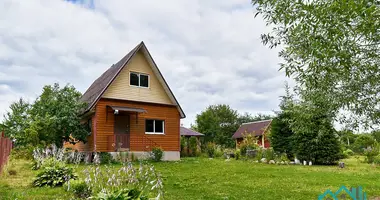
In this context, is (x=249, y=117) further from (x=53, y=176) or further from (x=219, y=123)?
(x=53, y=176)

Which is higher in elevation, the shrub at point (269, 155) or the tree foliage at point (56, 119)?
the tree foliage at point (56, 119)

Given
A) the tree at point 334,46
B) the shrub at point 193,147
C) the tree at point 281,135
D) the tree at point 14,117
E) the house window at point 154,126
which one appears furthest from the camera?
the shrub at point 193,147

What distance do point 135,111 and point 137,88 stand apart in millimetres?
1835

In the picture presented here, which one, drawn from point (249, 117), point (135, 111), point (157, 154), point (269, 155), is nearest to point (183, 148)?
point (157, 154)

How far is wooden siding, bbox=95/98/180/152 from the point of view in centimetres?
1697

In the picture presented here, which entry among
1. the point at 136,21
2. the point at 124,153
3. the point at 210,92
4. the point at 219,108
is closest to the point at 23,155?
the point at 124,153

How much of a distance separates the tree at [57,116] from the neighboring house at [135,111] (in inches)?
30.0

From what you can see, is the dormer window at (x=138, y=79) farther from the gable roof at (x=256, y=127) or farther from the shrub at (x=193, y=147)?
the gable roof at (x=256, y=127)

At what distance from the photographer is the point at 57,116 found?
16.6 meters

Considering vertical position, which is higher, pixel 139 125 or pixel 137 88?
pixel 137 88

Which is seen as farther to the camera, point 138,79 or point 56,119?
point 138,79

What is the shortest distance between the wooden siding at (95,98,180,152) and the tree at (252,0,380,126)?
43.5 ft

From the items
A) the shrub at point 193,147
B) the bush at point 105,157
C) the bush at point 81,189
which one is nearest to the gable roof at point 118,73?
the bush at point 105,157

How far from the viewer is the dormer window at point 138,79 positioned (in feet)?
60.2
